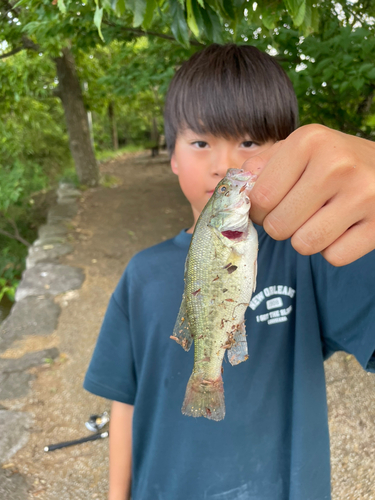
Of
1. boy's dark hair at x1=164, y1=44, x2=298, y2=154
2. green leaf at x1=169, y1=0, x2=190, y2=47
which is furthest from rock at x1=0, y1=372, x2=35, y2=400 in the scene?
green leaf at x1=169, y1=0, x2=190, y2=47

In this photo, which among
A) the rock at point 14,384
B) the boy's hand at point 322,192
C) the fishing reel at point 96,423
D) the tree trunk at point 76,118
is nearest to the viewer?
the boy's hand at point 322,192

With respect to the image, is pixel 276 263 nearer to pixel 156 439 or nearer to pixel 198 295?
pixel 198 295

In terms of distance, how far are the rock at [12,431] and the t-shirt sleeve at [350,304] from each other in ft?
10.5

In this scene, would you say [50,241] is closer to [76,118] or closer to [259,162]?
[76,118]

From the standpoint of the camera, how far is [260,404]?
167cm

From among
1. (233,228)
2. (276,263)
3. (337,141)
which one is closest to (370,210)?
(337,141)

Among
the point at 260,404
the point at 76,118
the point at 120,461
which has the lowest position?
the point at 120,461

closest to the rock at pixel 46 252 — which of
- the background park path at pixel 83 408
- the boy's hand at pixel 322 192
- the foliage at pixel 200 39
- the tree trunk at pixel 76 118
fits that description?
the background park path at pixel 83 408

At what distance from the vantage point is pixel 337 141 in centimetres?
100

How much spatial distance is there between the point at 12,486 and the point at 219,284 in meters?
3.02

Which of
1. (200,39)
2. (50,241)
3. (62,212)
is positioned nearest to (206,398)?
(200,39)

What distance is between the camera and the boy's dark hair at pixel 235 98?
175cm

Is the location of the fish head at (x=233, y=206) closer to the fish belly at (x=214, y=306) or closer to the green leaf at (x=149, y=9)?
the fish belly at (x=214, y=306)

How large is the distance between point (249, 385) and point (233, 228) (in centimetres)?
85
